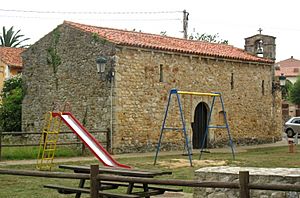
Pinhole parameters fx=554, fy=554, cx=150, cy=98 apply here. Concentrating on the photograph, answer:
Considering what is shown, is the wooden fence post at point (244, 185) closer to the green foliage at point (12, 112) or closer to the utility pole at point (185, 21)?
the green foliage at point (12, 112)

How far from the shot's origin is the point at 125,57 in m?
20.5

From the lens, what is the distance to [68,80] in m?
22.4

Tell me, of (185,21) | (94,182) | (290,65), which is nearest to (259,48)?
(185,21)

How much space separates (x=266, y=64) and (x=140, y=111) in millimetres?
8733

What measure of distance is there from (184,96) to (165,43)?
2486 mm

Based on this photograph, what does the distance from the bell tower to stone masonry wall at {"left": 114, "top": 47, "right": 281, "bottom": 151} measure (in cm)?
140

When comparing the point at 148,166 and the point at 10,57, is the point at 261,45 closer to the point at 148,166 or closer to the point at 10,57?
the point at 148,166

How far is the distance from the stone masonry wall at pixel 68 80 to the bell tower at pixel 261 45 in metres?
10.3

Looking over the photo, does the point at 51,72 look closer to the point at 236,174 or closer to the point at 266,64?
the point at 266,64

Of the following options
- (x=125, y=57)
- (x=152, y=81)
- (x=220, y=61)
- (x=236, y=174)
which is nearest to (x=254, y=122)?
(x=220, y=61)

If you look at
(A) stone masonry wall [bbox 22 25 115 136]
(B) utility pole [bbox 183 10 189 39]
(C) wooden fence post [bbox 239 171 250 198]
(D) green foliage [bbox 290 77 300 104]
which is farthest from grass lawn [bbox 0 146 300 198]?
(D) green foliage [bbox 290 77 300 104]

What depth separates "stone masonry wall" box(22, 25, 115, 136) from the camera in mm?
20812

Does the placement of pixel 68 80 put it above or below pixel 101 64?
below

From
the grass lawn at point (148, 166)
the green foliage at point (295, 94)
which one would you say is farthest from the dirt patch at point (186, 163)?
the green foliage at point (295, 94)
